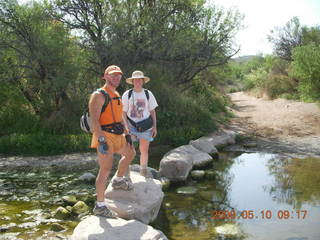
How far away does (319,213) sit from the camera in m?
5.01

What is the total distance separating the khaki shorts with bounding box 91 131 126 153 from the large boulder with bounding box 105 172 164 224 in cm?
90

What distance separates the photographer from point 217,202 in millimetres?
5816

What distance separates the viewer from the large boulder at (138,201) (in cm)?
455

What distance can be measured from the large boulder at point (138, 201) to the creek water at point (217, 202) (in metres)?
0.36

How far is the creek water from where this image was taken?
15.0 ft

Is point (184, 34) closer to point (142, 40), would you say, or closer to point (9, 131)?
point (142, 40)

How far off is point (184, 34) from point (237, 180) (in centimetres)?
705

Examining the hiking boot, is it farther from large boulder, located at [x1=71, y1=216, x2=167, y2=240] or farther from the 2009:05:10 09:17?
the 2009:05:10 09:17

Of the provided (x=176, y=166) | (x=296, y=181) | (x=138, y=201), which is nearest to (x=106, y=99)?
(x=138, y=201)

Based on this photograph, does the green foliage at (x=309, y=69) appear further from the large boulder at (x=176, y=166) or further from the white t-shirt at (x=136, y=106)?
the white t-shirt at (x=136, y=106)

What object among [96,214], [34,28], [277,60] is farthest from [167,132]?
[277,60]

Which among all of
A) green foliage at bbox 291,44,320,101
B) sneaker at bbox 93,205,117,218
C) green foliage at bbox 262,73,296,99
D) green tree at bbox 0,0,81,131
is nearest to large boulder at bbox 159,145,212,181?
sneaker at bbox 93,205,117,218

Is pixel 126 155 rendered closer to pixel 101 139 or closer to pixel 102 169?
pixel 102 169

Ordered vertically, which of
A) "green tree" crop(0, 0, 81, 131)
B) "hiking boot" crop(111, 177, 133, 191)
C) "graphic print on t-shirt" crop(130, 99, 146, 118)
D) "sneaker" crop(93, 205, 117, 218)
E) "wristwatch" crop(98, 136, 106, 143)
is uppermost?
"green tree" crop(0, 0, 81, 131)
